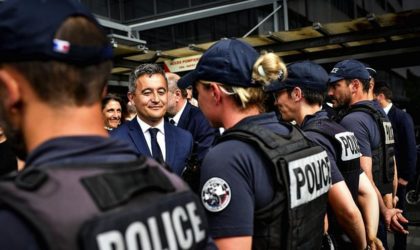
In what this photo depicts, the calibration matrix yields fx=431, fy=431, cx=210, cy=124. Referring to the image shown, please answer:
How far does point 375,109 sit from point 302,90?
1.07 metres

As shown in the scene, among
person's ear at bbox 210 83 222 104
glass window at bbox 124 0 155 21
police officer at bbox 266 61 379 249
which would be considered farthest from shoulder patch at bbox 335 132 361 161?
glass window at bbox 124 0 155 21

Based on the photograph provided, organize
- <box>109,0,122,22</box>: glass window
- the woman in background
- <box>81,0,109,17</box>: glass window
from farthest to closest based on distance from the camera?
<box>109,0,122,22</box>: glass window, <box>81,0,109,17</box>: glass window, the woman in background

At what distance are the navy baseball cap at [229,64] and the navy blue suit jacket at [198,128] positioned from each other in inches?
76.5

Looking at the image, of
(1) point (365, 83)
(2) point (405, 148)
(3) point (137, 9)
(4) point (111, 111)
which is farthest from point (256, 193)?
(3) point (137, 9)

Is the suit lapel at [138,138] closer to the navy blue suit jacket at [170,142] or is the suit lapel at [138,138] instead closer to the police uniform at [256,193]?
the navy blue suit jacket at [170,142]

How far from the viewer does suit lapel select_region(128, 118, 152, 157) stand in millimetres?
3217

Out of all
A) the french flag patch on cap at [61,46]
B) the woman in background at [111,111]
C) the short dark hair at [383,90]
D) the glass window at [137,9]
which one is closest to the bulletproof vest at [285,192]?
the french flag patch on cap at [61,46]

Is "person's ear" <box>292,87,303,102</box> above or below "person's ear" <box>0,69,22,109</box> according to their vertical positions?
below

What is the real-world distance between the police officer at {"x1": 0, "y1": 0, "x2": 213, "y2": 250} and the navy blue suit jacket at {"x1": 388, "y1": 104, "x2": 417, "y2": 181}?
487 cm

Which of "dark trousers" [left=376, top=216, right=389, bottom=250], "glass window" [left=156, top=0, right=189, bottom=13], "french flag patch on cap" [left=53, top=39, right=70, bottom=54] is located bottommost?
"dark trousers" [left=376, top=216, right=389, bottom=250]

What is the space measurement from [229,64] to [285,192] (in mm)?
577

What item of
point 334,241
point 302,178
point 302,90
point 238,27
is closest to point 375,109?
point 302,90

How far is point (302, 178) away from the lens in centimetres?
180

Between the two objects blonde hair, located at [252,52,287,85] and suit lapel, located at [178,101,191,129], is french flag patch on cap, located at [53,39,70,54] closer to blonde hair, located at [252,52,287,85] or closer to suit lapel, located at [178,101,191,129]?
blonde hair, located at [252,52,287,85]
